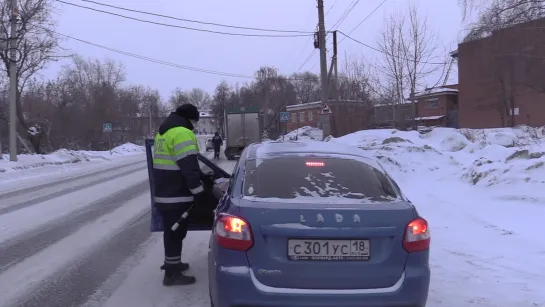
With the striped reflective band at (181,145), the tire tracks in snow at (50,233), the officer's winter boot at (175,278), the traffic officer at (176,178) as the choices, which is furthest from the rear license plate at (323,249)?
the tire tracks in snow at (50,233)

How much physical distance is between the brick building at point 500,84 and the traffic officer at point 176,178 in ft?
89.2

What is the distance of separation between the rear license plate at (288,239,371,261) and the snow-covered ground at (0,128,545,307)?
1.49m

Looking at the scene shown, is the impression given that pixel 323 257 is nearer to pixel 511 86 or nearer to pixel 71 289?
pixel 71 289

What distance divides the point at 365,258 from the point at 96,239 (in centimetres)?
518

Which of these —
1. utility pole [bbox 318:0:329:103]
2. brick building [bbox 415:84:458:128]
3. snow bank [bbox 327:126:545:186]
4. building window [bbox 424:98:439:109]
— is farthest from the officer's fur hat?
building window [bbox 424:98:439:109]

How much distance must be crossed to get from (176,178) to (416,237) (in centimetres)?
255

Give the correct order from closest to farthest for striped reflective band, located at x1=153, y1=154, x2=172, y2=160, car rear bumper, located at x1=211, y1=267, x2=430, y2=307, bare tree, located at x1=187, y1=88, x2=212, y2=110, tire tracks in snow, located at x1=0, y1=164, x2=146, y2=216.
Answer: car rear bumper, located at x1=211, y1=267, x2=430, y2=307, striped reflective band, located at x1=153, y1=154, x2=172, y2=160, tire tracks in snow, located at x1=0, y1=164, x2=146, y2=216, bare tree, located at x1=187, y1=88, x2=212, y2=110

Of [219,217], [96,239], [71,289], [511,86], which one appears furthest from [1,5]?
[511,86]

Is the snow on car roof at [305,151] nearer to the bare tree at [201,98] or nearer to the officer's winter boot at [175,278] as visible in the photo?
the officer's winter boot at [175,278]

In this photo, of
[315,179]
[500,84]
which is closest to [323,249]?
[315,179]

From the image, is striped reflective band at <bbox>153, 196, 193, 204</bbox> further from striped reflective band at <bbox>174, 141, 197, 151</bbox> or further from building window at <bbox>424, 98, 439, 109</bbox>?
building window at <bbox>424, 98, 439, 109</bbox>

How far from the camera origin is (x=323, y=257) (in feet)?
11.0

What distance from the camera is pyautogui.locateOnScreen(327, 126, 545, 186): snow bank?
9609 millimetres

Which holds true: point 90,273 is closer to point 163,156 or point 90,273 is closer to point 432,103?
point 163,156
